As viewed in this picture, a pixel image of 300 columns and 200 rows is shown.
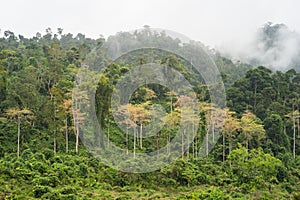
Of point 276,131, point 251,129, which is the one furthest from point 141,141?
point 276,131

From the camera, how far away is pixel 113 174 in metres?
17.4

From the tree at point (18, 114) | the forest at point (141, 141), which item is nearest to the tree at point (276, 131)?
the forest at point (141, 141)

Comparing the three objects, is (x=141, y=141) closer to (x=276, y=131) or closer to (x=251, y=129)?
(x=251, y=129)

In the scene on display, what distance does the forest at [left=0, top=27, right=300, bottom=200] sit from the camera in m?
15.8

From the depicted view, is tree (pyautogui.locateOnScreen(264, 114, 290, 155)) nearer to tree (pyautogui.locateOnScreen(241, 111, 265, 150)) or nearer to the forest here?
the forest

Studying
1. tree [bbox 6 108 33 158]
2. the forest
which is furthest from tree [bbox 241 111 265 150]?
tree [bbox 6 108 33 158]

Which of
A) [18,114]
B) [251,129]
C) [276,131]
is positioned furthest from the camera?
[276,131]

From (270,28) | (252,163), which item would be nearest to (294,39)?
(270,28)

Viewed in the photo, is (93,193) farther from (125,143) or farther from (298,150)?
(298,150)

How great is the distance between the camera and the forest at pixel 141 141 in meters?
15.8

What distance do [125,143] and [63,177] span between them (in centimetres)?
733

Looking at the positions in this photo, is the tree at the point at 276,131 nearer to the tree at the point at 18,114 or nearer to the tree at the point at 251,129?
the tree at the point at 251,129

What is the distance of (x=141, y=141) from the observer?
2303 centimetres

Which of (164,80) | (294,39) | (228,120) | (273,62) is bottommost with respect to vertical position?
(228,120)
